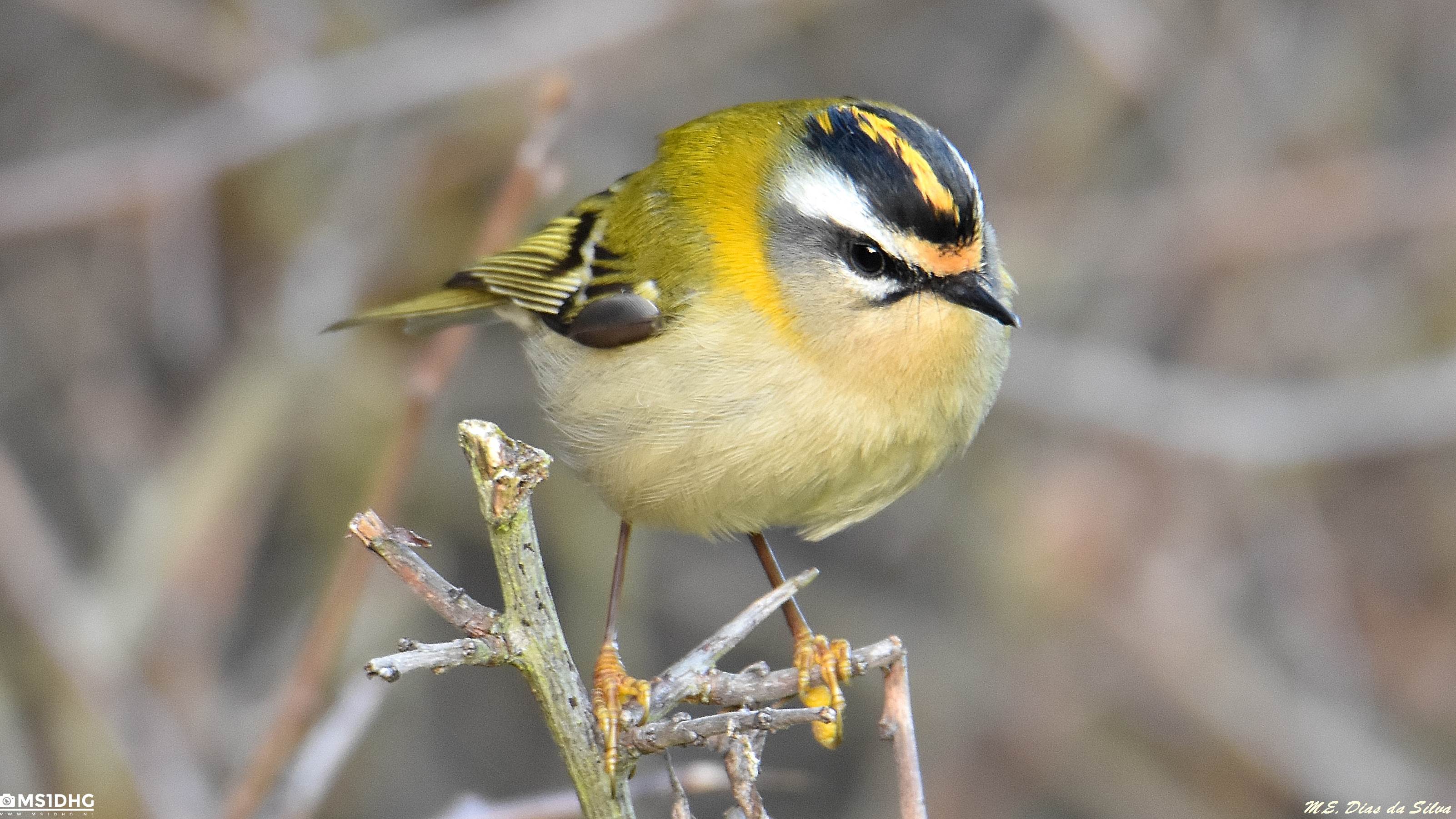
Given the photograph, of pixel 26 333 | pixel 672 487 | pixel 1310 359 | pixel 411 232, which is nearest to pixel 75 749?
pixel 26 333

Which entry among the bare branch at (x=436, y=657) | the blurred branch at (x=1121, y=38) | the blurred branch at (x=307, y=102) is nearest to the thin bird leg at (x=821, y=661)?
the bare branch at (x=436, y=657)

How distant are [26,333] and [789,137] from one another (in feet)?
8.95

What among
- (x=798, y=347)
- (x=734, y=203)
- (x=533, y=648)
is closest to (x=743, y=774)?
(x=533, y=648)

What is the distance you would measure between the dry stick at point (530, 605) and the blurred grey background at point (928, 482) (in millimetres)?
2452

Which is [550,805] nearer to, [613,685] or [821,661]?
[613,685]

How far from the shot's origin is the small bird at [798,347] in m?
2.59

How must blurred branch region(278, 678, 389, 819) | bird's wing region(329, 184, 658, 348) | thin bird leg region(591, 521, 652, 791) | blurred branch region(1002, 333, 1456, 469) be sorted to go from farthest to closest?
blurred branch region(1002, 333, 1456, 469), bird's wing region(329, 184, 658, 348), blurred branch region(278, 678, 389, 819), thin bird leg region(591, 521, 652, 791)

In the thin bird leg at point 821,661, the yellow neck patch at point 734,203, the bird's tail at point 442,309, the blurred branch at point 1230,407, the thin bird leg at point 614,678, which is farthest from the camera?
the blurred branch at point 1230,407

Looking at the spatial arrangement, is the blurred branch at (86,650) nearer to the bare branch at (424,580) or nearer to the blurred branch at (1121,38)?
the bare branch at (424,580)

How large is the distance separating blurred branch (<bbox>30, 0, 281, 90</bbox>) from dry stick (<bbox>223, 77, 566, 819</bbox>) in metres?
1.92

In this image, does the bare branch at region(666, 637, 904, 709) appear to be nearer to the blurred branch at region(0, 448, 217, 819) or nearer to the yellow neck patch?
the yellow neck patch

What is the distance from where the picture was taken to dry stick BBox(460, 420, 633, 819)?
1712mm

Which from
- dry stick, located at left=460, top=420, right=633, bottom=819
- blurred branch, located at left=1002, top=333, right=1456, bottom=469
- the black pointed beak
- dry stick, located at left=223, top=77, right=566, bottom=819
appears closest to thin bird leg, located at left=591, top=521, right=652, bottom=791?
dry stick, located at left=460, top=420, right=633, bottom=819

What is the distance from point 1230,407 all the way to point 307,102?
2949mm
